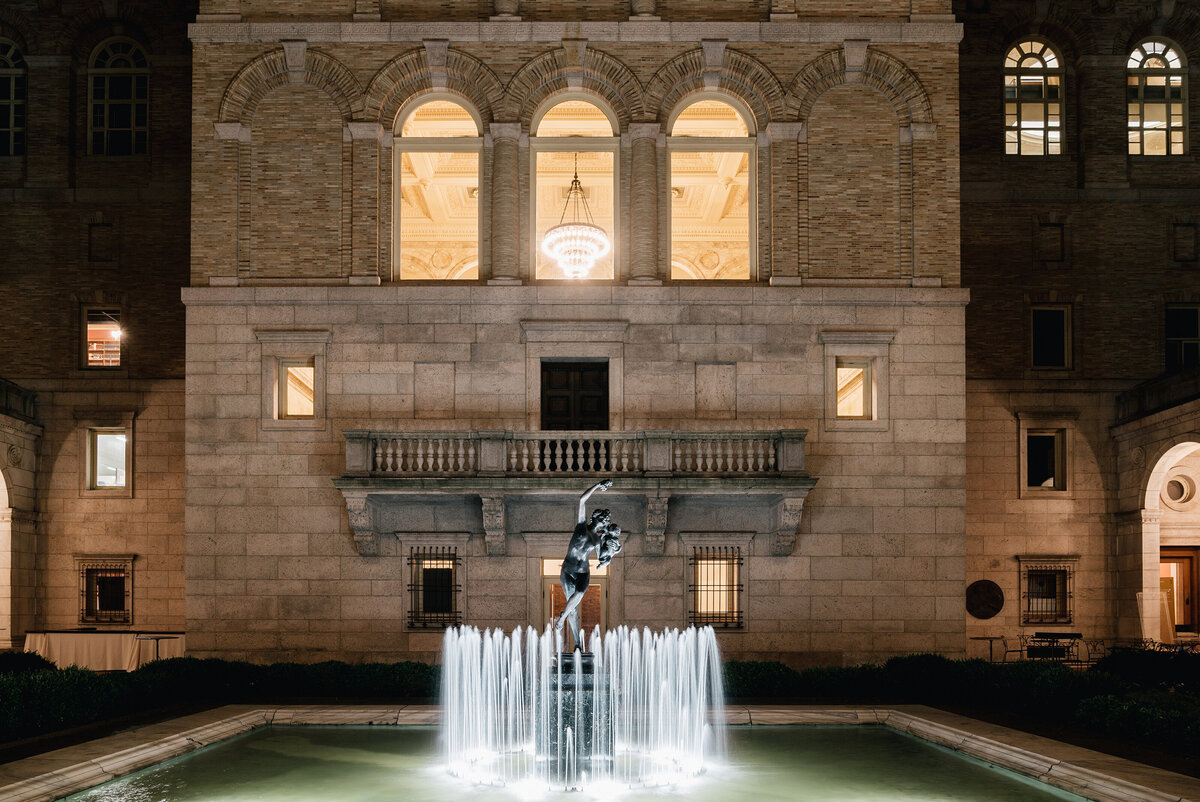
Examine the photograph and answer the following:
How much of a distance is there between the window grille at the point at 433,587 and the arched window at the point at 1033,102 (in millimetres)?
21839

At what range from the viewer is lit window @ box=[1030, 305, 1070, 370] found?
34.3 m

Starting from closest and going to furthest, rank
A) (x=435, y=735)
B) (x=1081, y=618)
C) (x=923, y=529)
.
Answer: (x=435, y=735) → (x=923, y=529) → (x=1081, y=618)

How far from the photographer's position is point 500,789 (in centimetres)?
1537

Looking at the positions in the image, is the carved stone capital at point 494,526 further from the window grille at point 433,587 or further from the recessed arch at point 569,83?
the recessed arch at point 569,83

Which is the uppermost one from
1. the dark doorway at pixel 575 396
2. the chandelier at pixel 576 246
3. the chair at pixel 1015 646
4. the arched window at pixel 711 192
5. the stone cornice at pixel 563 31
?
the stone cornice at pixel 563 31

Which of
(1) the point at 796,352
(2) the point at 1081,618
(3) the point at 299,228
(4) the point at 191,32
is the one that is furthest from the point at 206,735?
(2) the point at 1081,618

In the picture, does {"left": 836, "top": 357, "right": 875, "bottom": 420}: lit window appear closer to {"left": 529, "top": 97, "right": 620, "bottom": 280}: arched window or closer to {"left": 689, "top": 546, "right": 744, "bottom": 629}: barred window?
{"left": 689, "top": 546, "right": 744, "bottom": 629}: barred window

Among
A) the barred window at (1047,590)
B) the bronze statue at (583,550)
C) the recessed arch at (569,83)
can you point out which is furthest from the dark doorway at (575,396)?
the barred window at (1047,590)

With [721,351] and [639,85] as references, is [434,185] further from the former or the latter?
[721,351]

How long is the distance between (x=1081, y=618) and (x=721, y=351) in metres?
14.8

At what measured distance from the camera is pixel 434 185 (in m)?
28.8

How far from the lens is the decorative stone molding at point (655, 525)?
26234mm

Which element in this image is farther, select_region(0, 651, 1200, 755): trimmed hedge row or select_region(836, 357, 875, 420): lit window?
select_region(836, 357, 875, 420): lit window

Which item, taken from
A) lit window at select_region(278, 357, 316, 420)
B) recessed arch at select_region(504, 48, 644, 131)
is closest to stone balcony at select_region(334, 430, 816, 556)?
lit window at select_region(278, 357, 316, 420)
